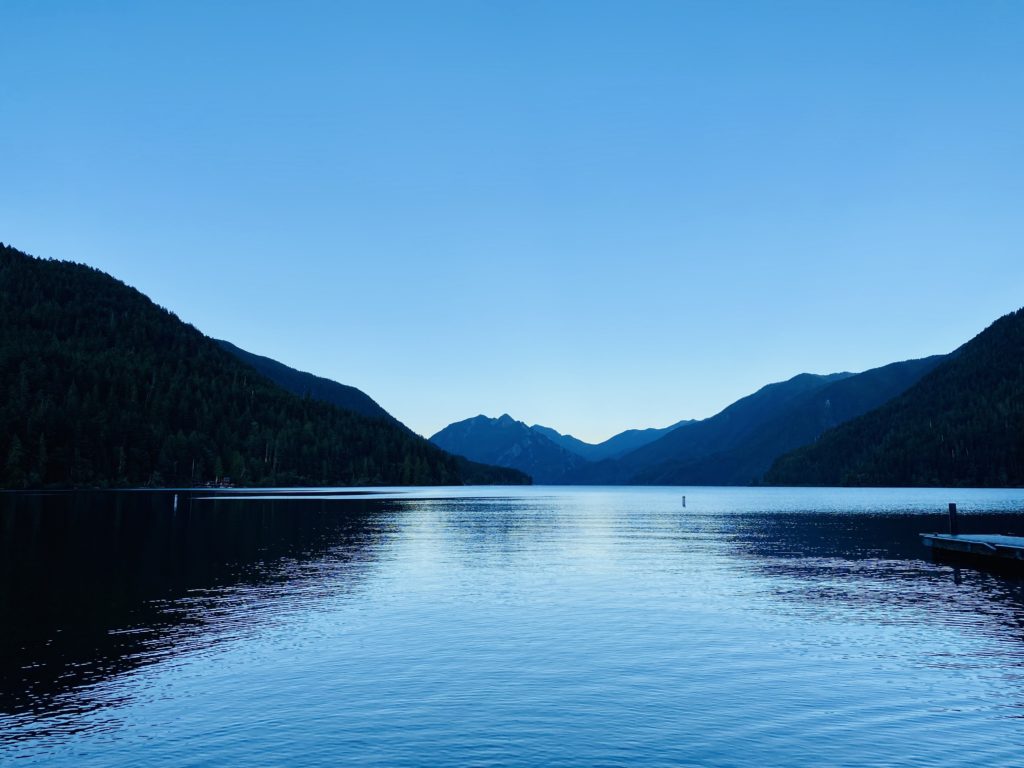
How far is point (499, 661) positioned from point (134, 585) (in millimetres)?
32433

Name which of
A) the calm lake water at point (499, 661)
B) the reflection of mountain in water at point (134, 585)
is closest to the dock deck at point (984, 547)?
the calm lake water at point (499, 661)

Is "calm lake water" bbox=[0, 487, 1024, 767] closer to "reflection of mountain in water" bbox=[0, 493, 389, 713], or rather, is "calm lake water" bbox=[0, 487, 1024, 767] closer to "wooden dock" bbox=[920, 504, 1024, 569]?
"reflection of mountain in water" bbox=[0, 493, 389, 713]

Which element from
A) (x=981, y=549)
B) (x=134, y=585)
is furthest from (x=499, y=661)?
(x=981, y=549)

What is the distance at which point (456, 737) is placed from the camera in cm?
2384

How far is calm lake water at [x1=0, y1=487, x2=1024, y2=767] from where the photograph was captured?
76.5 feet

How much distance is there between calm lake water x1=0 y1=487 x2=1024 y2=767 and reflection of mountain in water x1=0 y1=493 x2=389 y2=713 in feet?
0.86

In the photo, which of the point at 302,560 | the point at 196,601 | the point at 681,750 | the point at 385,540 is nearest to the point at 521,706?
the point at 681,750

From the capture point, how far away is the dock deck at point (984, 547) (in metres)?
75.3

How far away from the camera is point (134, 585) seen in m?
53.7

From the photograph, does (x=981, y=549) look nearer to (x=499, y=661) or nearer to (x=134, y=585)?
(x=499, y=661)

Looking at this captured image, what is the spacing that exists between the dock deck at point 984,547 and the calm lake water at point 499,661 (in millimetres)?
7872

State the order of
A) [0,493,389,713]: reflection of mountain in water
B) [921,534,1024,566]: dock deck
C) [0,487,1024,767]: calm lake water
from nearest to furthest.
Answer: [0,487,1024,767]: calm lake water < [0,493,389,713]: reflection of mountain in water < [921,534,1024,566]: dock deck

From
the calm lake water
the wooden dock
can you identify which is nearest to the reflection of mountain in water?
the calm lake water

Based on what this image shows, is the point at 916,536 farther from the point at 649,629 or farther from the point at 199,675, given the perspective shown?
the point at 199,675
